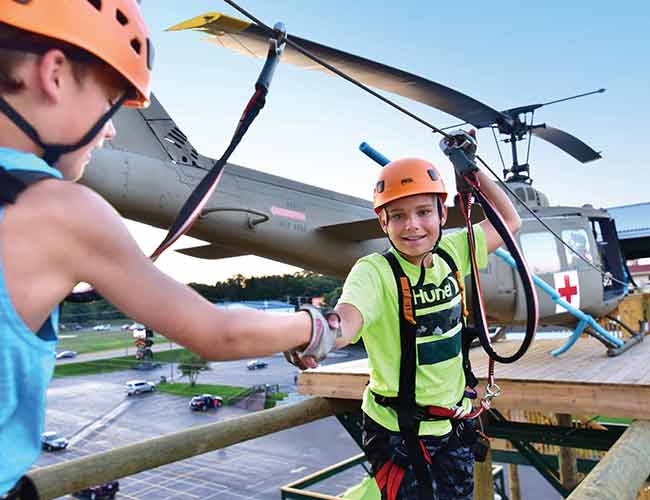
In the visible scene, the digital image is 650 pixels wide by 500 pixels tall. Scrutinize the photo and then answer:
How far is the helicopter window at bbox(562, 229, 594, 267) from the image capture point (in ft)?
22.4

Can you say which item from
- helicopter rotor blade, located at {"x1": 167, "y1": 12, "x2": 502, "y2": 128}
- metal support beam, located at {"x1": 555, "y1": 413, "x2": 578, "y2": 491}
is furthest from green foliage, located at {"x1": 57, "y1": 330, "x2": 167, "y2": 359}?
helicopter rotor blade, located at {"x1": 167, "y1": 12, "x2": 502, "y2": 128}

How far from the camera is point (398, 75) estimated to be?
6.34m

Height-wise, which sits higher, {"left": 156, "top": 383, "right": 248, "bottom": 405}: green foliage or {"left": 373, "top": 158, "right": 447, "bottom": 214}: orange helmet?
{"left": 373, "top": 158, "right": 447, "bottom": 214}: orange helmet

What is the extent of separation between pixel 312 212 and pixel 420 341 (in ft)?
12.6

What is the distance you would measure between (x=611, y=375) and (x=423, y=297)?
300 centimetres

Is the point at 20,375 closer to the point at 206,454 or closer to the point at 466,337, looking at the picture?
the point at 466,337

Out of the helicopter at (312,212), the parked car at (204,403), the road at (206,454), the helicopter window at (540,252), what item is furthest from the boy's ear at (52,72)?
the parked car at (204,403)

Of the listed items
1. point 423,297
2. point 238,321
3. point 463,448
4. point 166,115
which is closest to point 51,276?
point 238,321

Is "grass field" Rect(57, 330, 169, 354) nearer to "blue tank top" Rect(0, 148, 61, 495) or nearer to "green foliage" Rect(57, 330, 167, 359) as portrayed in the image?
"green foliage" Rect(57, 330, 167, 359)

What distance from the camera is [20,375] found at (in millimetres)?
838

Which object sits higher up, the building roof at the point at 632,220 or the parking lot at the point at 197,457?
the building roof at the point at 632,220

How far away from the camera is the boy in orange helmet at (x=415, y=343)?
217 cm

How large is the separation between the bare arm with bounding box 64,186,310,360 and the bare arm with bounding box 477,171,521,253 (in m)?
1.99

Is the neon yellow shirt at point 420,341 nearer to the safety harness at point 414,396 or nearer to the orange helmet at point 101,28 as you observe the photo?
the safety harness at point 414,396
